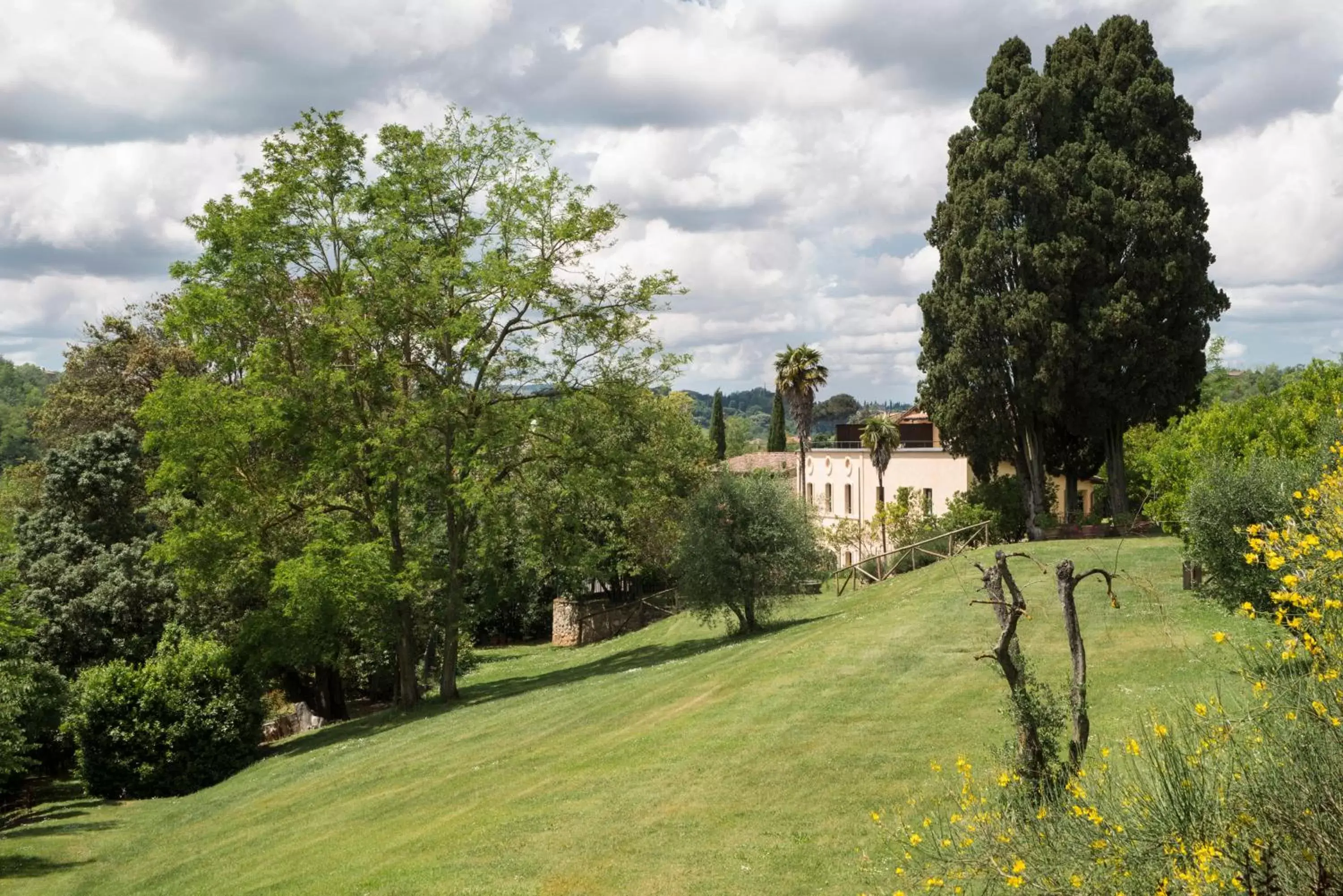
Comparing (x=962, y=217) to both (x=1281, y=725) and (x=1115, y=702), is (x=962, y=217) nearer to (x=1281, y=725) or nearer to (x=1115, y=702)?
(x=1115, y=702)

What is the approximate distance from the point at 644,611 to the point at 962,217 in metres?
23.4

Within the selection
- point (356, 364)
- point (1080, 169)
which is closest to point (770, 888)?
A: point (356, 364)

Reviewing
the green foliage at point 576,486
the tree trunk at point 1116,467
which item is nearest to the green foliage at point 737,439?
the tree trunk at point 1116,467

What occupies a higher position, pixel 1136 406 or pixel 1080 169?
pixel 1080 169

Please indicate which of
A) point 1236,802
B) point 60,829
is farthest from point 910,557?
point 1236,802

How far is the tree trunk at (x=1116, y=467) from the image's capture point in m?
40.9

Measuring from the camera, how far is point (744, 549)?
108 ft

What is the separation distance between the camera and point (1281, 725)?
23.2ft

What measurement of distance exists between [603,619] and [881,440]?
15.6m

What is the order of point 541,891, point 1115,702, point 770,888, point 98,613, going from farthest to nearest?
1. point 98,613
2. point 1115,702
3. point 541,891
4. point 770,888

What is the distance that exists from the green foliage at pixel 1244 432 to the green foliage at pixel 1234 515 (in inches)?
119

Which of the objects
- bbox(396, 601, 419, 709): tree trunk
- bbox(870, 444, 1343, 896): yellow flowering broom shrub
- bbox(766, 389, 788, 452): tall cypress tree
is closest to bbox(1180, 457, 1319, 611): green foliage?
bbox(870, 444, 1343, 896): yellow flowering broom shrub

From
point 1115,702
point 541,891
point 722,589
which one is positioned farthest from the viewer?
point 722,589

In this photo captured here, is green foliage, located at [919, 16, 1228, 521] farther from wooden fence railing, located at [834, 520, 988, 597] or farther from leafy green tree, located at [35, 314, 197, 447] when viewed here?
leafy green tree, located at [35, 314, 197, 447]
